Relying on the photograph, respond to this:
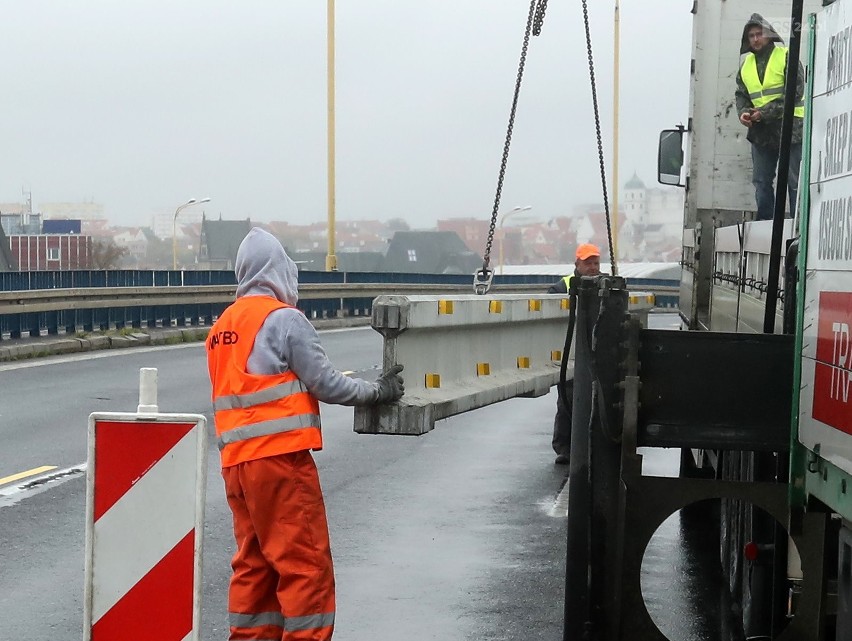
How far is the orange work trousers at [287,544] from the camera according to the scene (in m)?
5.16

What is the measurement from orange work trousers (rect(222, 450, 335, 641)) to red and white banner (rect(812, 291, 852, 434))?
6.52ft

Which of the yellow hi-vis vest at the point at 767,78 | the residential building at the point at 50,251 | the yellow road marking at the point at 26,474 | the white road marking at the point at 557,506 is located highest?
the yellow hi-vis vest at the point at 767,78

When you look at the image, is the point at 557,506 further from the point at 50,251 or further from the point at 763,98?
the point at 50,251

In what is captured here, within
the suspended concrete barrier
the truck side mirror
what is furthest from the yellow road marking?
the truck side mirror

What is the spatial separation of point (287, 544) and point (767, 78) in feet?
14.3

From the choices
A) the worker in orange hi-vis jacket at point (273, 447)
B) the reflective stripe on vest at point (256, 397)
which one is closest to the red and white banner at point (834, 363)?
the worker in orange hi-vis jacket at point (273, 447)

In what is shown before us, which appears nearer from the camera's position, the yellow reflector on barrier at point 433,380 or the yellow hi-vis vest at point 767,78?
the yellow reflector on barrier at point 433,380

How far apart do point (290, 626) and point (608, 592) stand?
1191mm

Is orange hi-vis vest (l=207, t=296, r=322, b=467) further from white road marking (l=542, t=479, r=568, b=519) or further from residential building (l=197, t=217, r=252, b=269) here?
residential building (l=197, t=217, r=252, b=269)

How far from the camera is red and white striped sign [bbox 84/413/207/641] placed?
4473 millimetres

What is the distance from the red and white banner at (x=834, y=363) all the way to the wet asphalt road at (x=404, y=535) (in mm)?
3192

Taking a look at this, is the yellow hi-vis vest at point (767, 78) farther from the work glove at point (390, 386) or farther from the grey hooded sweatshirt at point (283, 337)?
the grey hooded sweatshirt at point (283, 337)

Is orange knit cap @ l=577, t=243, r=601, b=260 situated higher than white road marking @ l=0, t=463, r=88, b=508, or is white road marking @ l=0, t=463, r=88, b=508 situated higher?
orange knit cap @ l=577, t=243, r=601, b=260

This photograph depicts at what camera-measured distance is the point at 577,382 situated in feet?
15.7
